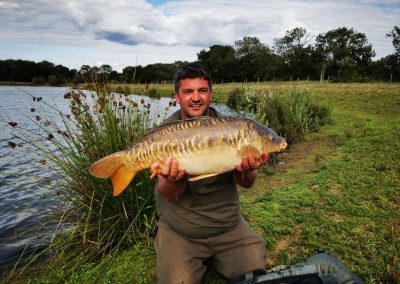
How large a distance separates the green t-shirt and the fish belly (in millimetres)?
398

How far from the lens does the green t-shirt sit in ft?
8.90

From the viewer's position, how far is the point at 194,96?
2.82 meters

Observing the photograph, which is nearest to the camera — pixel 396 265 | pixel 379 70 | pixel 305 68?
pixel 396 265

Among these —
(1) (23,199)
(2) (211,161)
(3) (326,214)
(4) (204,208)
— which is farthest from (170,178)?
(1) (23,199)

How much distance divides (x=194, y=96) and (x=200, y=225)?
100 cm

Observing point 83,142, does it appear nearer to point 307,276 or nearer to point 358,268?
point 307,276

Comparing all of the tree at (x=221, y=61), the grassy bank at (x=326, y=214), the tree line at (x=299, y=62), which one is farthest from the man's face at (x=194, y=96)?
the tree at (x=221, y=61)

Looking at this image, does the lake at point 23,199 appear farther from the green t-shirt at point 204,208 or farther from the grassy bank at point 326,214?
the green t-shirt at point 204,208

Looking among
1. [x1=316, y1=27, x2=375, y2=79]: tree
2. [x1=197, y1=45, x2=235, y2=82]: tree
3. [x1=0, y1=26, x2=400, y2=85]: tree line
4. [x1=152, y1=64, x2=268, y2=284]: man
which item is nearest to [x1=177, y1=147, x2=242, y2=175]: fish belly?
[x1=152, y1=64, x2=268, y2=284]: man

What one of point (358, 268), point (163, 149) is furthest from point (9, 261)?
point (358, 268)

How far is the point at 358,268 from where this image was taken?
9.53 feet

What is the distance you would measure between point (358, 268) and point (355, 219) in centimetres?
105

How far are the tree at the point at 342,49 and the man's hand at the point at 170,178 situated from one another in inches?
1923

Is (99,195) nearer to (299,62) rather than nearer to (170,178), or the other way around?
(170,178)
